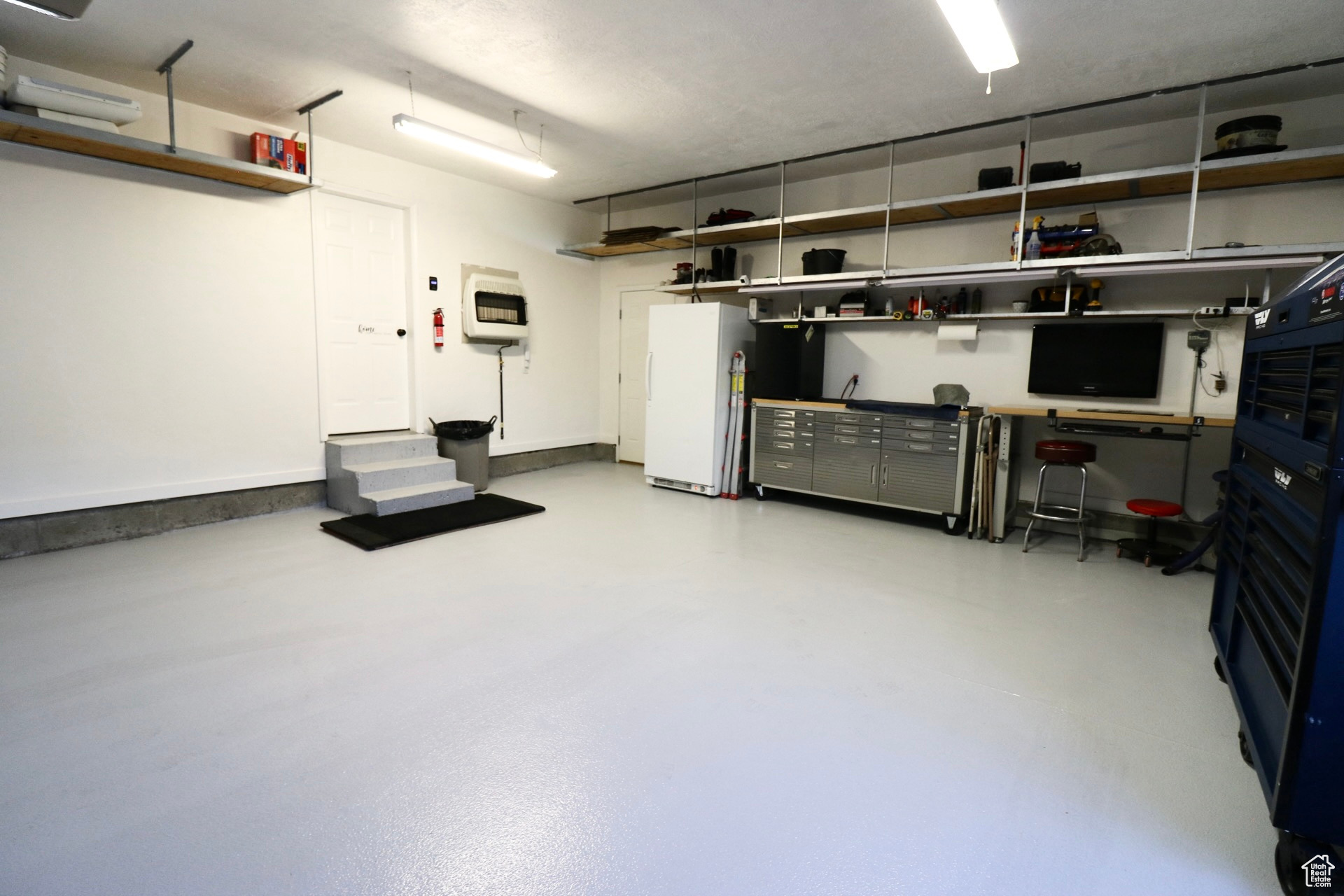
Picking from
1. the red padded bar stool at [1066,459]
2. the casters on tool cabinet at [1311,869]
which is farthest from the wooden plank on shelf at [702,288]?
the casters on tool cabinet at [1311,869]

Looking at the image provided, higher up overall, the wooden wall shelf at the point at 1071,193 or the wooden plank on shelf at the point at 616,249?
the wooden plank on shelf at the point at 616,249

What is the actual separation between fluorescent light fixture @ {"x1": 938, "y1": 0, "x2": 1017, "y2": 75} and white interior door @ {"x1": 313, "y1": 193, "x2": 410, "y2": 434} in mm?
4859

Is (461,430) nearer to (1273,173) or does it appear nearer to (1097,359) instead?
(1097,359)

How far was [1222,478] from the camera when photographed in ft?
11.5

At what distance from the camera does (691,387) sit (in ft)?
19.8

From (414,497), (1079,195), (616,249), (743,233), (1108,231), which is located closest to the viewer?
(1079,195)

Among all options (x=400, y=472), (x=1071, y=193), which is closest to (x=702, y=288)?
(x=1071, y=193)

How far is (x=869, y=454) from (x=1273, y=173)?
3082 mm

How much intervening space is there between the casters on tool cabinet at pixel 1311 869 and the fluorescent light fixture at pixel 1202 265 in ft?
11.9

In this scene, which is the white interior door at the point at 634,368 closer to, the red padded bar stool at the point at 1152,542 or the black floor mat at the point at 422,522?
the black floor mat at the point at 422,522

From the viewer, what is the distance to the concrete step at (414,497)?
4930 millimetres

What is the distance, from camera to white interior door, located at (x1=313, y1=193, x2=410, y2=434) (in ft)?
17.5

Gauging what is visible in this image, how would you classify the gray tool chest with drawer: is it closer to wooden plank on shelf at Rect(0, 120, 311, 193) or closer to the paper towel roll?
the paper towel roll

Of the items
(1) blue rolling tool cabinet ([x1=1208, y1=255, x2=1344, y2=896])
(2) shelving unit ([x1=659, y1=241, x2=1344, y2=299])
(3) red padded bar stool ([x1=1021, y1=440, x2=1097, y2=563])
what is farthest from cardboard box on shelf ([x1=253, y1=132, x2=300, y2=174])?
(3) red padded bar stool ([x1=1021, y1=440, x2=1097, y2=563])
